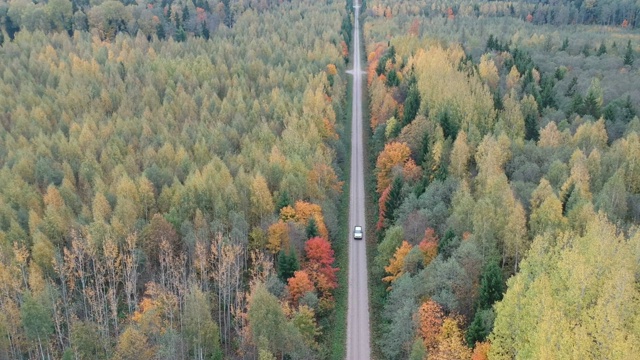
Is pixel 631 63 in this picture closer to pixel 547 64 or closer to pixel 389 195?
pixel 547 64

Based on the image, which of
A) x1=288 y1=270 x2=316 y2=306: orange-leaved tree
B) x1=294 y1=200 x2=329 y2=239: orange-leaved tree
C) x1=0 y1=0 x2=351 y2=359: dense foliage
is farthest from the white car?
x1=288 y1=270 x2=316 y2=306: orange-leaved tree

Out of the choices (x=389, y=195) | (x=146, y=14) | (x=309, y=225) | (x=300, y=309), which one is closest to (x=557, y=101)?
(x=389, y=195)

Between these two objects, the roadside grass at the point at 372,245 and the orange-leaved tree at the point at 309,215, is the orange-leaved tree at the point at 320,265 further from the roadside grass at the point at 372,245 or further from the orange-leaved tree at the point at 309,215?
the roadside grass at the point at 372,245

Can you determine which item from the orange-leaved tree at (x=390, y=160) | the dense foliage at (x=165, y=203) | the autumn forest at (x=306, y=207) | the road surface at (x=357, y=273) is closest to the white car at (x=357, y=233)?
the road surface at (x=357, y=273)

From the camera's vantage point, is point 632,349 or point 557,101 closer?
point 632,349

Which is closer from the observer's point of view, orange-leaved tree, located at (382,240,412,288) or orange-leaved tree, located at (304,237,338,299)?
orange-leaved tree, located at (382,240,412,288)

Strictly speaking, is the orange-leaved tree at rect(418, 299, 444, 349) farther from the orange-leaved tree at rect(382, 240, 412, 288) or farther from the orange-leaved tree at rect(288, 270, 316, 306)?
the orange-leaved tree at rect(288, 270, 316, 306)

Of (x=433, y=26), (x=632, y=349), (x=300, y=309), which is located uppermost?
(x=433, y=26)
